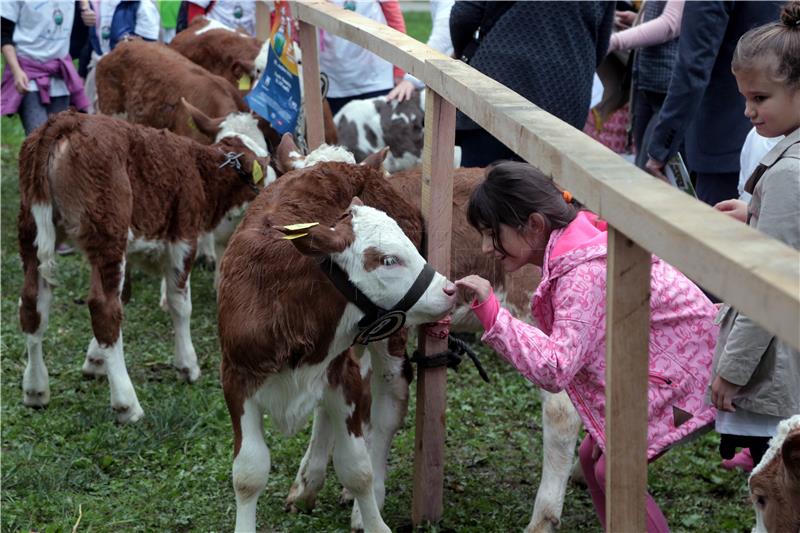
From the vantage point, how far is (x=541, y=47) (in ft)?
18.6

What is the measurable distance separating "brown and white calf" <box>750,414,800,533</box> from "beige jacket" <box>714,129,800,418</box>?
0.34ft

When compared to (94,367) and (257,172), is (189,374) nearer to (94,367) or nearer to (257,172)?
(94,367)

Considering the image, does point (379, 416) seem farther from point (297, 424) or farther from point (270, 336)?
point (270, 336)

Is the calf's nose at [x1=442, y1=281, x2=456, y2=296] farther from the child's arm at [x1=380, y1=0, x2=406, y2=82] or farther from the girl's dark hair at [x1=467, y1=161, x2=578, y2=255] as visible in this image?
the child's arm at [x1=380, y1=0, x2=406, y2=82]

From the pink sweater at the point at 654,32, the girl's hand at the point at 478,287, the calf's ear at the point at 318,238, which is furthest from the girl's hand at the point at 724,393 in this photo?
the pink sweater at the point at 654,32

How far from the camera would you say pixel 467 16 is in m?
5.83

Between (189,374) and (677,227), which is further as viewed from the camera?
(189,374)

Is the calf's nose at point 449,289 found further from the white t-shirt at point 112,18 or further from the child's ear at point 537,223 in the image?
the white t-shirt at point 112,18

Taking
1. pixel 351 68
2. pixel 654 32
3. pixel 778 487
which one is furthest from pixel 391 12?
pixel 778 487

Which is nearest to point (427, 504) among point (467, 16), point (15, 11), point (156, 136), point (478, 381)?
point (478, 381)

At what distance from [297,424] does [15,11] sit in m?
6.19

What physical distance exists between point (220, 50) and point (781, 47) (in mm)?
7608

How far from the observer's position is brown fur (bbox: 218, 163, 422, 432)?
12.7 ft

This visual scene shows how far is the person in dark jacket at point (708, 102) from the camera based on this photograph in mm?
5668
